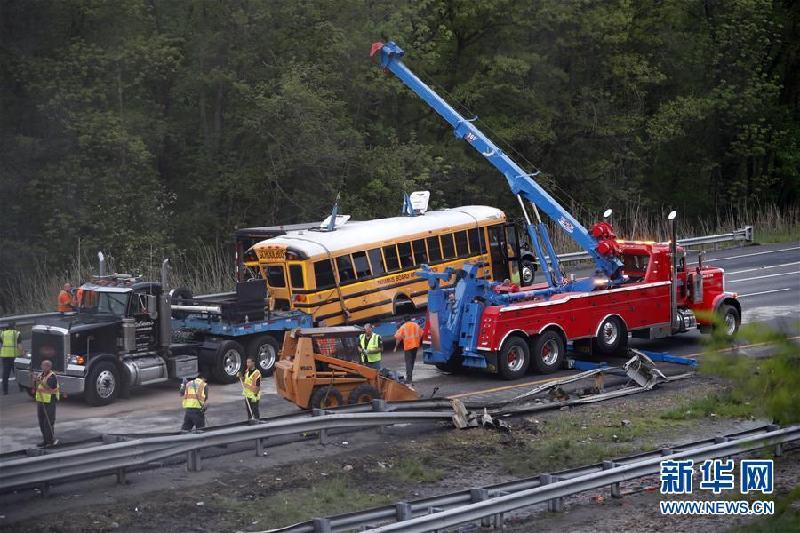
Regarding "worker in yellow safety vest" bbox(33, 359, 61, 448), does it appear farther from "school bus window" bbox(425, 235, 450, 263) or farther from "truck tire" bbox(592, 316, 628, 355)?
"truck tire" bbox(592, 316, 628, 355)

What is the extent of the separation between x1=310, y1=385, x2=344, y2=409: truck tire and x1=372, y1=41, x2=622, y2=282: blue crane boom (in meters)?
6.89

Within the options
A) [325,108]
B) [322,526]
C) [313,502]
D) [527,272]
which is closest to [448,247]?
[527,272]

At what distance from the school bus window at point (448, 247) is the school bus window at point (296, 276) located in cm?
405

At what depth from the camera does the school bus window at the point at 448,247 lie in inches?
1086

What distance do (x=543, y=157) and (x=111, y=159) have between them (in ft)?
67.2

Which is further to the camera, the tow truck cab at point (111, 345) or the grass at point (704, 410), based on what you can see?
the tow truck cab at point (111, 345)

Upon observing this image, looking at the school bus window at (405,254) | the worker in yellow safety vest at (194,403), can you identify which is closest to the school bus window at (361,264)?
the school bus window at (405,254)

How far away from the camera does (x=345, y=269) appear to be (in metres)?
25.6

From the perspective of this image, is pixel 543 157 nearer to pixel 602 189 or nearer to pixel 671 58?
pixel 602 189

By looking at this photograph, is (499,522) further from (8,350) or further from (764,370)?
(8,350)

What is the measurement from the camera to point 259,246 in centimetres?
2595

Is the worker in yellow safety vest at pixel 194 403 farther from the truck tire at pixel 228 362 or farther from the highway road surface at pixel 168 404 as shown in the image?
the truck tire at pixel 228 362

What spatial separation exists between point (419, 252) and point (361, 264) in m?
1.71

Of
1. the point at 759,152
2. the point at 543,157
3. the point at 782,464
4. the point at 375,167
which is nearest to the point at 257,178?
the point at 375,167
